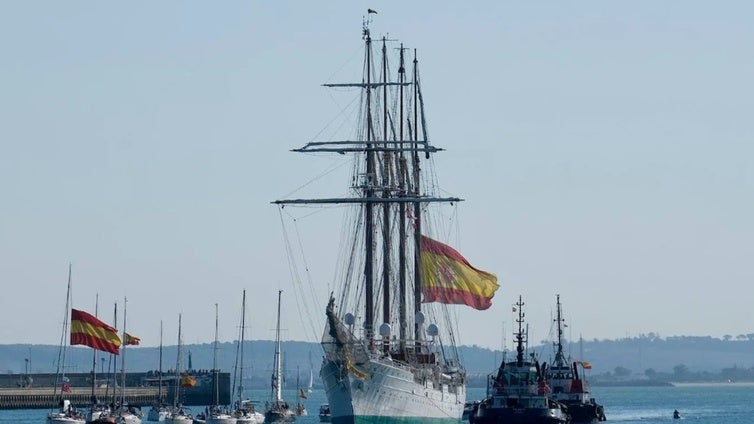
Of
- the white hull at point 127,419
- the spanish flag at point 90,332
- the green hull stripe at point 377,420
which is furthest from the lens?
the white hull at point 127,419

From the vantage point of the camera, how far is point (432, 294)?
476 ft

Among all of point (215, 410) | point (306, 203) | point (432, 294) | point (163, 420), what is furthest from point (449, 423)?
point (163, 420)

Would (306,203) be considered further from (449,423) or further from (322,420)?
(322,420)

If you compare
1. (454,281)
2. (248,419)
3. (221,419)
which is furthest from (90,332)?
(454,281)

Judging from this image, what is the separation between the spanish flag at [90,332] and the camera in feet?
503

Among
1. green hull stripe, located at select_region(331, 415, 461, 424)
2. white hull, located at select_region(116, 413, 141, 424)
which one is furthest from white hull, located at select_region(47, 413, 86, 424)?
green hull stripe, located at select_region(331, 415, 461, 424)

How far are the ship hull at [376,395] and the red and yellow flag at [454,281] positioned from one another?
8739 millimetres

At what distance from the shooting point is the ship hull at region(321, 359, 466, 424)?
125625mm

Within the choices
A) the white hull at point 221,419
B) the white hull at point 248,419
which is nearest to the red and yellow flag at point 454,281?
the white hull at point 221,419

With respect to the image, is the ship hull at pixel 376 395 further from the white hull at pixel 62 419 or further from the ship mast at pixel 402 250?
the white hull at pixel 62 419

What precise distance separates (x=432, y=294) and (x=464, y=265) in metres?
3.35

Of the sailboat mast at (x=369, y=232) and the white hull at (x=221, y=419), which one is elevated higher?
the sailboat mast at (x=369, y=232)

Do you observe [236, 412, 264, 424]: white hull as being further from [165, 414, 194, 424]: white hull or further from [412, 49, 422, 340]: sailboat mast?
[412, 49, 422, 340]: sailboat mast

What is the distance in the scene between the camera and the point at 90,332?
15400cm
